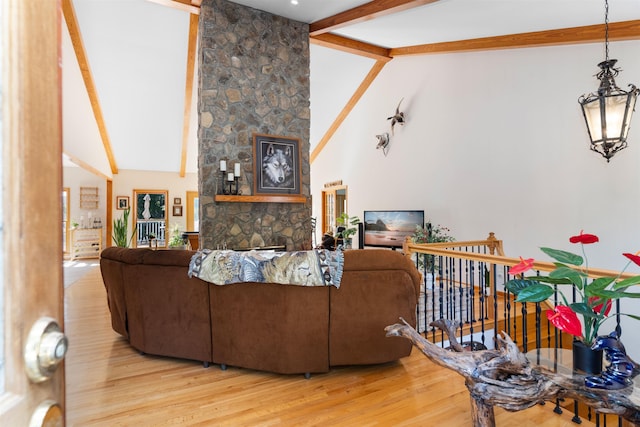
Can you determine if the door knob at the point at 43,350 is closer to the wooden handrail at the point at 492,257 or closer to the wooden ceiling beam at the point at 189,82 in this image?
the wooden handrail at the point at 492,257

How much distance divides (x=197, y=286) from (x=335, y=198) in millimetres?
6795

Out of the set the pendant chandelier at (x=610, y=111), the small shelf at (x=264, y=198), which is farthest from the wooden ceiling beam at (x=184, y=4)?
the pendant chandelier at (x=610, y=111)

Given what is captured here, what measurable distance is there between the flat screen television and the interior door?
6.00 meters

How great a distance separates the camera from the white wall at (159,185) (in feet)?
33.3

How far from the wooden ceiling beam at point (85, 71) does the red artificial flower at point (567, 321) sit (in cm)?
654

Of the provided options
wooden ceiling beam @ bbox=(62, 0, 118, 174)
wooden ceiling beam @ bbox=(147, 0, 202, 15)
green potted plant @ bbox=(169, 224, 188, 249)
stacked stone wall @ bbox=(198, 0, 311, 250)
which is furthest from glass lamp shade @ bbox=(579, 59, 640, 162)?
green potted plant @ bbox=(169, 224, 188, 249)

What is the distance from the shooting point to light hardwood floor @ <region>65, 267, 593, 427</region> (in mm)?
2088

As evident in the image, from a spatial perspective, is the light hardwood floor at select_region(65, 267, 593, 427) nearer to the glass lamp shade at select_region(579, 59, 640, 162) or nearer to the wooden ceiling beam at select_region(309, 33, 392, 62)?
the glass lamp shade at select_region(579, 59, 640, 162)

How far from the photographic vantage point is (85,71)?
6.50m

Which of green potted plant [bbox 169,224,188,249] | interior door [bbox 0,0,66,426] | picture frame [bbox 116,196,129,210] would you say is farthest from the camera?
picture frame [bbox 116,196,129,210]

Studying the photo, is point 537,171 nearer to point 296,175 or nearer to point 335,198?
point 296,175

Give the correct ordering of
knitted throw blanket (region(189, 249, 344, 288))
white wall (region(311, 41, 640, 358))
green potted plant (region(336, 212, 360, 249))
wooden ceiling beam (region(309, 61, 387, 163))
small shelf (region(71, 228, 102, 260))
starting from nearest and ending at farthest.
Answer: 1. knitted throw blanket (region(189, 249, 344, 288))
2. white wall (region(311, 41, 640, 358))
3. wooden ceiling beam (region(309, 61, 387, 163))
4. green potted plant (region(336, 212, 360, 249))
5. small shelf (region(71, 228, 102, 260))

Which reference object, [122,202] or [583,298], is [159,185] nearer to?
[122,202]

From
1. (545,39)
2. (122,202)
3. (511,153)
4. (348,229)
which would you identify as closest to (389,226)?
(348,229)
